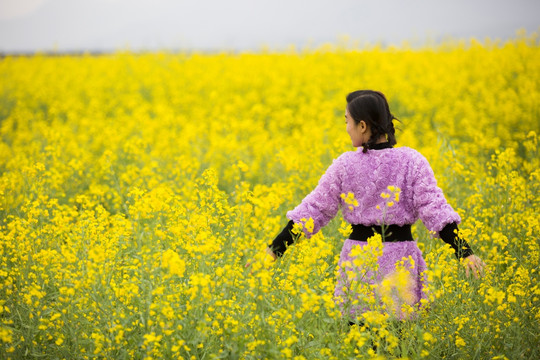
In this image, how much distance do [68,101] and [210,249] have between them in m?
9.11

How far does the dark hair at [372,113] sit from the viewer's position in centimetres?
254

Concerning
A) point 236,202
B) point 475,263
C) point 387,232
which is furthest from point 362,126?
point 236,202

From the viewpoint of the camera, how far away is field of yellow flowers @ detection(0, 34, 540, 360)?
229cm

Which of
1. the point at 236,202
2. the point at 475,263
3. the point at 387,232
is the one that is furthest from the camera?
the point at 236,202

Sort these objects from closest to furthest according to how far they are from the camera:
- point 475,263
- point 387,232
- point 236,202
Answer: point 475,263
point 387,232
point 236,202

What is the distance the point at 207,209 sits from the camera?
3.08m

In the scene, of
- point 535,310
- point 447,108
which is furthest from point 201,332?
point 447,108

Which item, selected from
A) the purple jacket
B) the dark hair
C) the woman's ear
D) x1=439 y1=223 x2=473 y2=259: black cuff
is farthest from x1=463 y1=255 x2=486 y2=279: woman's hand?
the woman's ear

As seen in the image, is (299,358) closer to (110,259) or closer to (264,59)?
(110,259)

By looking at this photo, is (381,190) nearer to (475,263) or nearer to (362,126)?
(362,126)

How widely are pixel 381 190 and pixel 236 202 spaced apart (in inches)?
74.4

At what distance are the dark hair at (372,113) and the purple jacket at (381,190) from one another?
8cm

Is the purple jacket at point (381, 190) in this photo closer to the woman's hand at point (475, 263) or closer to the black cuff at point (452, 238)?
the black cuff at point (452, 238)

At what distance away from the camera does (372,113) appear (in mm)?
2549
